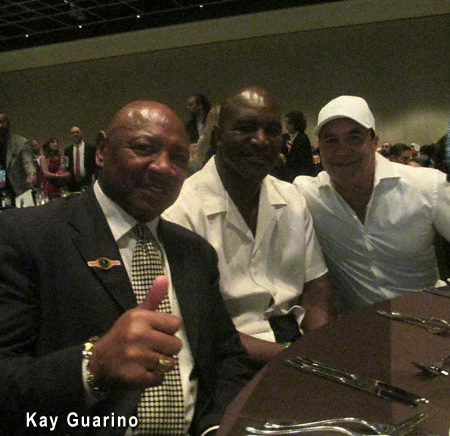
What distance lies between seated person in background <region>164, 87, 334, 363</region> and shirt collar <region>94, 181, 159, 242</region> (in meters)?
0.53

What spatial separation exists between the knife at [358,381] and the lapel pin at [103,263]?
1.55 feet

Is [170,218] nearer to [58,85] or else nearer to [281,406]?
[281,406]

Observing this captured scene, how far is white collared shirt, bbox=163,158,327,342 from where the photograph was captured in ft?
6.14

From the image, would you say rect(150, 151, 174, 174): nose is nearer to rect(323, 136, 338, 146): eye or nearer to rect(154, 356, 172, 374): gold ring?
rect(154, 356, 172, 374): gold ring

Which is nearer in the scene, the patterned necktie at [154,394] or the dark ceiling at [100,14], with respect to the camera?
the patterned necktie at [154,394]

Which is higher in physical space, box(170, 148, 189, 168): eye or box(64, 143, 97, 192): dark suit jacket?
box(64, 143, 97, 192): dark suit jacket

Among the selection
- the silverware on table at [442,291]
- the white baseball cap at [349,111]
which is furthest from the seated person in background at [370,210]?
the silverware on table at [442,291]

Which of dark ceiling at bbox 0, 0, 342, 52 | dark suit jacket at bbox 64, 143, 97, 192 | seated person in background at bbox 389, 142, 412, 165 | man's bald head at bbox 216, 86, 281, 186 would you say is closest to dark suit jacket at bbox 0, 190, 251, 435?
man's bald head at bbox 216, 86, 281, 186

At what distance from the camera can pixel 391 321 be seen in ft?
4.14

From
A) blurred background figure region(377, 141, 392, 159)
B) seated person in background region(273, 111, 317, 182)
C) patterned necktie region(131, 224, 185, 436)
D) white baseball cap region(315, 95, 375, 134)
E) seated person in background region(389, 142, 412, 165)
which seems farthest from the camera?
blurred background figure region(377, 141, 392, 159)

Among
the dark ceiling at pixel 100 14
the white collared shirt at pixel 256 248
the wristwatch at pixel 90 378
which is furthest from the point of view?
the dark ceiling at pixel 100 14

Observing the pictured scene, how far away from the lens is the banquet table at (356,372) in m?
0.79

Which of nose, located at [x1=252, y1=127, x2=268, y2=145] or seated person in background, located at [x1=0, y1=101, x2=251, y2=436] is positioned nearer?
seated person in background, located at [x1=0, y1=101, x2=251, y2=436]

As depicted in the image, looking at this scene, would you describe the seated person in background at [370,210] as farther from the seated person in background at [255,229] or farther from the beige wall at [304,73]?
the beige wall at [304,73]
